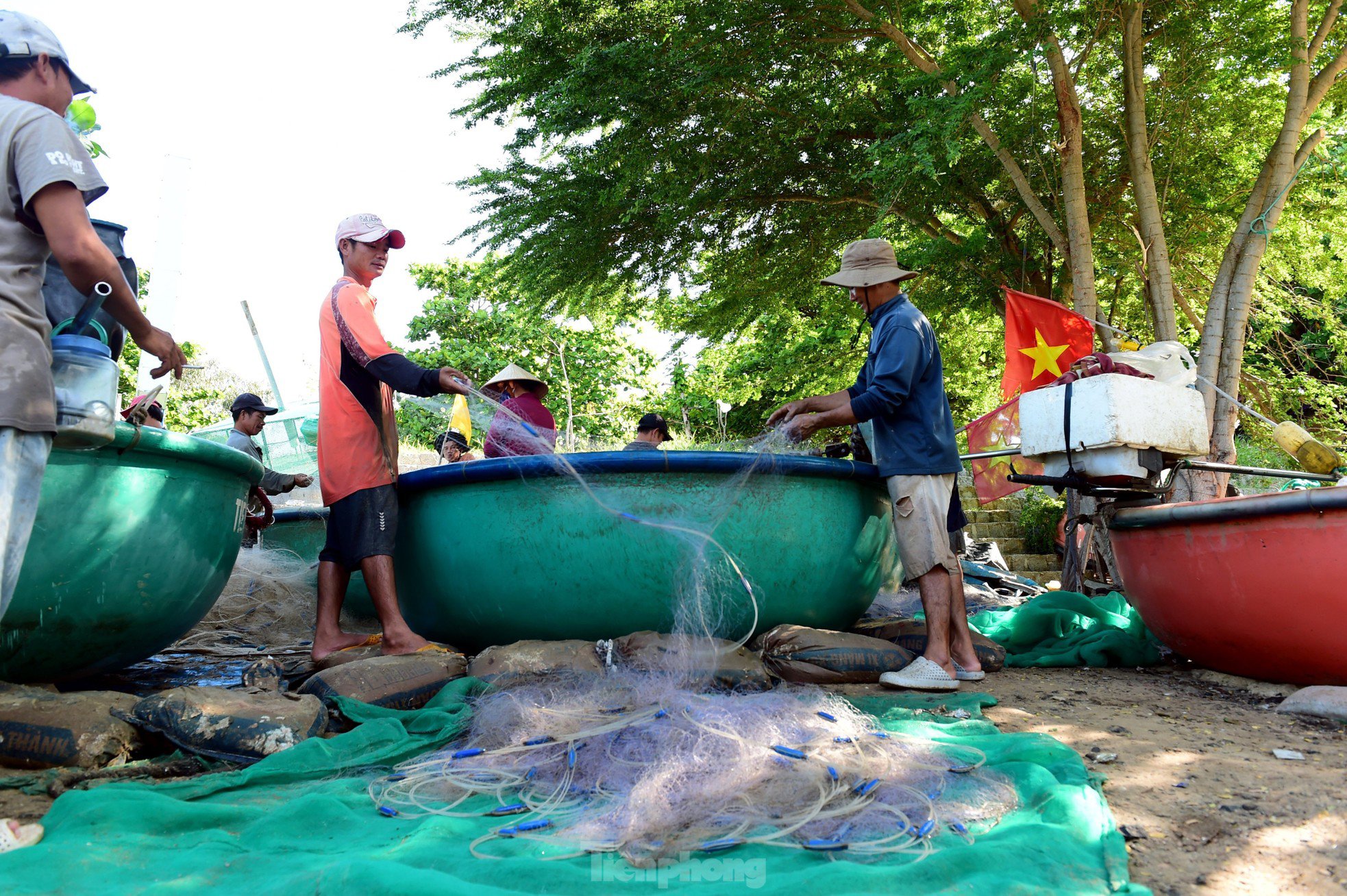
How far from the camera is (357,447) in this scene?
378 centimetres

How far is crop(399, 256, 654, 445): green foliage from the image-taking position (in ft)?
66.7

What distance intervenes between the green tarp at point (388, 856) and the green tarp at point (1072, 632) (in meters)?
2.34

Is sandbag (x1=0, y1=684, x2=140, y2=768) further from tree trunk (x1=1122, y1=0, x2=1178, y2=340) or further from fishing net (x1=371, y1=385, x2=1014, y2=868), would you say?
tree trunk (x1=1122, y1=0, x2=1178, y2=340)

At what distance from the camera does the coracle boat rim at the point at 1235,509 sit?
3.31 meters

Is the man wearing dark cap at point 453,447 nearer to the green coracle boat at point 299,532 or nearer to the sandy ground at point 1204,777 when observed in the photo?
the green coracle boat at point 299,532

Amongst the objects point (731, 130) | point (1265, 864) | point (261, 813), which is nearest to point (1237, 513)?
point (1265, 864)

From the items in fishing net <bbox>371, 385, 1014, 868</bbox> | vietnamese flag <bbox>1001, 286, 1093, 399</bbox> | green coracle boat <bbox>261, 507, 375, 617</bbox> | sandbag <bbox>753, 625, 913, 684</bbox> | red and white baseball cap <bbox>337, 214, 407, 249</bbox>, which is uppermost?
red and white baseball cap <bbox>337, 214, 407, 249</bbox>

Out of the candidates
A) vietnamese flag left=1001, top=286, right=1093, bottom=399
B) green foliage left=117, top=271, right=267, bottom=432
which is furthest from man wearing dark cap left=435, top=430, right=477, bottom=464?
green foliage left=117, top=271, right=267, bottom=432

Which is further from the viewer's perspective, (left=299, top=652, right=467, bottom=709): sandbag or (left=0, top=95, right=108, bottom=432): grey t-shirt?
(left=299, top=652, right=467, bottom=709): sandbag

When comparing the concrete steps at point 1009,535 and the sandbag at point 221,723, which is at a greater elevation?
the sandbag at point 221,723

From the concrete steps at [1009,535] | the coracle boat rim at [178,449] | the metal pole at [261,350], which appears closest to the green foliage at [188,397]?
the metal pole at [261,350]

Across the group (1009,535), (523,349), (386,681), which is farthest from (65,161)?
Answer: (523,349)

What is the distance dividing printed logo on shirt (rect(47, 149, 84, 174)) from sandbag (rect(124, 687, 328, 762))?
5.04 feet

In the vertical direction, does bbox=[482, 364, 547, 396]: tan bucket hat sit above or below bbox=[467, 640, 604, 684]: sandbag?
above
